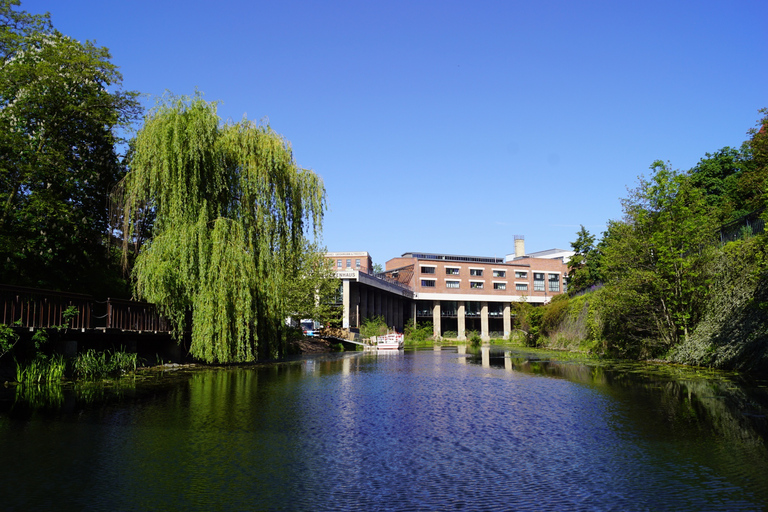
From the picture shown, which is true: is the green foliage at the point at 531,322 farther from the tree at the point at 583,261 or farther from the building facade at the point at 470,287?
the building facade at the point at 470,287

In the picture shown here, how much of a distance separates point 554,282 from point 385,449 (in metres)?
108

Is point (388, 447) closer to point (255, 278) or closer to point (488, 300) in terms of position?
point (255, 278)

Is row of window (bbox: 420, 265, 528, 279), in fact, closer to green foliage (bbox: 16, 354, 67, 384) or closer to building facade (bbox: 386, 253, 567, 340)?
building facade (bbox: 386, 253, 567, 340)

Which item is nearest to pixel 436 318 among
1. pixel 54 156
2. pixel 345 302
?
pixel 345 302

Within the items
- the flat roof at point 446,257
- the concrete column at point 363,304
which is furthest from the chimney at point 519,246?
the concrete column at point 363,304

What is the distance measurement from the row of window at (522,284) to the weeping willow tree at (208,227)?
75100 mm

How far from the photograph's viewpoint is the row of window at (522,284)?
10194 centimetres

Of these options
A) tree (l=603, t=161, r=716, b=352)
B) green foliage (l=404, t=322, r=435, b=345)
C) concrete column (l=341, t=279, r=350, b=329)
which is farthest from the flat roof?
tree (l=603, t=161, r=716, b=352)

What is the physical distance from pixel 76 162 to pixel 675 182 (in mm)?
27749

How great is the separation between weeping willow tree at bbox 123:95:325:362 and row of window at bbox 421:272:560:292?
246ft

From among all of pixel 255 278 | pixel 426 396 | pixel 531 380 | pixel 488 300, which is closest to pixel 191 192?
pixel 255 278

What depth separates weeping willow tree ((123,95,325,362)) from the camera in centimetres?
2359

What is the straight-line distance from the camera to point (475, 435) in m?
11.2

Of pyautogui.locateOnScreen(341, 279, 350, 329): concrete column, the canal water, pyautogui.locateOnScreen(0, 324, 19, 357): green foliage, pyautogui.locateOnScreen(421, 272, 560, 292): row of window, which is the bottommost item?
the canal water
